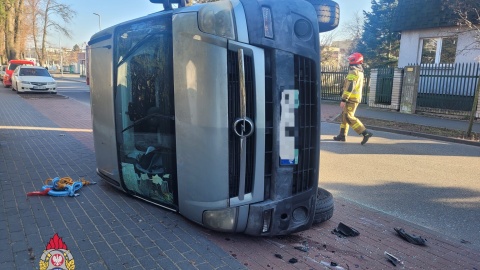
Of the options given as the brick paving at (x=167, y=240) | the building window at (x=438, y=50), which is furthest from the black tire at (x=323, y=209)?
the building window at (x=438, y=50)

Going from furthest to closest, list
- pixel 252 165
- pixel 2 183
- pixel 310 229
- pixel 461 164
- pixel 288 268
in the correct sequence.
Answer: pixel 461 164
pixel 2 183
pixel 310 229
pixel 252 165
pixel 288 268

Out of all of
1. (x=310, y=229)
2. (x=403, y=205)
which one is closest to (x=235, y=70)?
(x=310, y=229)

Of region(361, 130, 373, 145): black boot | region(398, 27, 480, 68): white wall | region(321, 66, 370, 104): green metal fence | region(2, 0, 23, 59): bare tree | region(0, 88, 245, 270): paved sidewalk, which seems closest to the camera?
region(0, 88, 245, 270): paved sidewalk

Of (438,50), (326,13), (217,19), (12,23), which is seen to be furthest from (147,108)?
(12,23)

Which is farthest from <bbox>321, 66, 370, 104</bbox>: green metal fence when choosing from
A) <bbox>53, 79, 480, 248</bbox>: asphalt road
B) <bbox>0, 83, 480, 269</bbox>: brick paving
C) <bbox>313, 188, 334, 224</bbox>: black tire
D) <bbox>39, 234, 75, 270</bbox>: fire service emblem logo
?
<bbox>39, 234, 75, 270</bbox>: fire service emblem logo

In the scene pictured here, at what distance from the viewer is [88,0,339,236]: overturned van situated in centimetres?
293

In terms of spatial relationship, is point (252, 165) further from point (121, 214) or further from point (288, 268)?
point (121, 214)

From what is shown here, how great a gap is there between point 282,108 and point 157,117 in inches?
50.9

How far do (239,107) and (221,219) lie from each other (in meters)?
1.00

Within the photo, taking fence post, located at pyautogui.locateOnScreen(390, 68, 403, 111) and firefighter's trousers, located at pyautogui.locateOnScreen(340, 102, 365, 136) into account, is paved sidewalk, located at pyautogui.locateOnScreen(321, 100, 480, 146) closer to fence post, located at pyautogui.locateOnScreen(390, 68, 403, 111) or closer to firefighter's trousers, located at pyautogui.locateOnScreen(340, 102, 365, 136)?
fence post, located at pyautogui.locateOnScreen(390, 68, 403, 111)

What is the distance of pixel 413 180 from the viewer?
5.85 metres

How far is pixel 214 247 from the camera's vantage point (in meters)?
3.15

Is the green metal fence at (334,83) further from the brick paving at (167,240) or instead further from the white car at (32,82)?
the brick paving at (167,240)

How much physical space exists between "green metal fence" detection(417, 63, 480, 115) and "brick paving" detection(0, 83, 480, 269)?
1219cm
